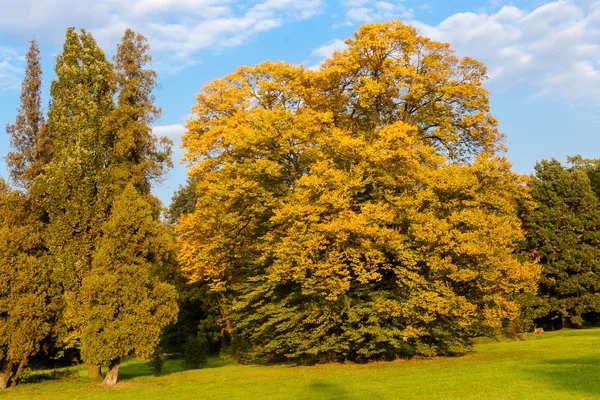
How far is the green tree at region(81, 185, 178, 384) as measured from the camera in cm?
2128

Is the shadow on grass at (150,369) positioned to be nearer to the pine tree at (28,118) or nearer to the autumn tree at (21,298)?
the autumn tree at (21,298)

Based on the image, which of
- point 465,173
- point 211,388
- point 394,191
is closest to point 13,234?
point 211,388

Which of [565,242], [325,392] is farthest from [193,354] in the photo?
[565,242]

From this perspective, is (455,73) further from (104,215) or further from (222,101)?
(104,215)

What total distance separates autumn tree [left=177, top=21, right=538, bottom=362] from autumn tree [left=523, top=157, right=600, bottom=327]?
65.7 ft

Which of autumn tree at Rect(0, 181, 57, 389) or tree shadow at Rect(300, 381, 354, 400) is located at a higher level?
autumn tree at Rect(0, 181, 57, 389)

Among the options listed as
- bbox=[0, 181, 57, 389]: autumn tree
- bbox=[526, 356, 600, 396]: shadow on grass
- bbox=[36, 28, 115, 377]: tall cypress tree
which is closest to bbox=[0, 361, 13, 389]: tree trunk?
bbox=[0, 181, 57, 389]: autumn tree

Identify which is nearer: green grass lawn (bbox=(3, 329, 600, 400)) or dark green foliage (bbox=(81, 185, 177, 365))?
green grass lawn (bbox=(3, 329, 600, 400))

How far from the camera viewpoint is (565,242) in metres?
46.1

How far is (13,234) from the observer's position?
23.4 meters

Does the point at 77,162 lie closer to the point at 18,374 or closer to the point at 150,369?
the point at 18,374

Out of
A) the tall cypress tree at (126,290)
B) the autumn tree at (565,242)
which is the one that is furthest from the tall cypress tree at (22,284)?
the autumn tree at (565,242)

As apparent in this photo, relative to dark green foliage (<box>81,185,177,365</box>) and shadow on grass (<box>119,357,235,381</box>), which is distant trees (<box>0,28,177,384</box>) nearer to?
dark green foliage (<box>81,185,177,365</box>)

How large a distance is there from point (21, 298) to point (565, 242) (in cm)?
4211
